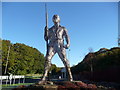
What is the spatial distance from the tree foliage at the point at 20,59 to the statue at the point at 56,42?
16.9 metres

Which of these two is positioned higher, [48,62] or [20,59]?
[20,59]

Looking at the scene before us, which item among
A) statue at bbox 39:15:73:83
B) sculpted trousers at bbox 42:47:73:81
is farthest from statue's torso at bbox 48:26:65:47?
sculpted trousers at bbox 42:47:73:81

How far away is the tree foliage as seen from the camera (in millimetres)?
25219

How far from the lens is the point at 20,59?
29109 mm

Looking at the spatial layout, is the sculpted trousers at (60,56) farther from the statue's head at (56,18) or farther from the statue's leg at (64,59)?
the statue's head at (56,18)

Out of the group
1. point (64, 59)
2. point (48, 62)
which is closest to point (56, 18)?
point (64, 59)

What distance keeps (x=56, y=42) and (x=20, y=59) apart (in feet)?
77.2

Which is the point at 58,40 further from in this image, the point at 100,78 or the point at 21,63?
the point at 21,63

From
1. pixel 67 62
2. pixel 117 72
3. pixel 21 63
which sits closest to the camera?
pixel 67 62

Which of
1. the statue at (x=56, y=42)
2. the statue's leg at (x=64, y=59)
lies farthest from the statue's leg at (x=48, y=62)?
the statue's leg at (x=64, y=59)

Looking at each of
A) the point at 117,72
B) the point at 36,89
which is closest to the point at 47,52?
the point at 36,89

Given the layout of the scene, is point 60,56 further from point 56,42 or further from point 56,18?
point 56,18

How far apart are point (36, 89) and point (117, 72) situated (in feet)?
38.1

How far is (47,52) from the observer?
675 centimetres
